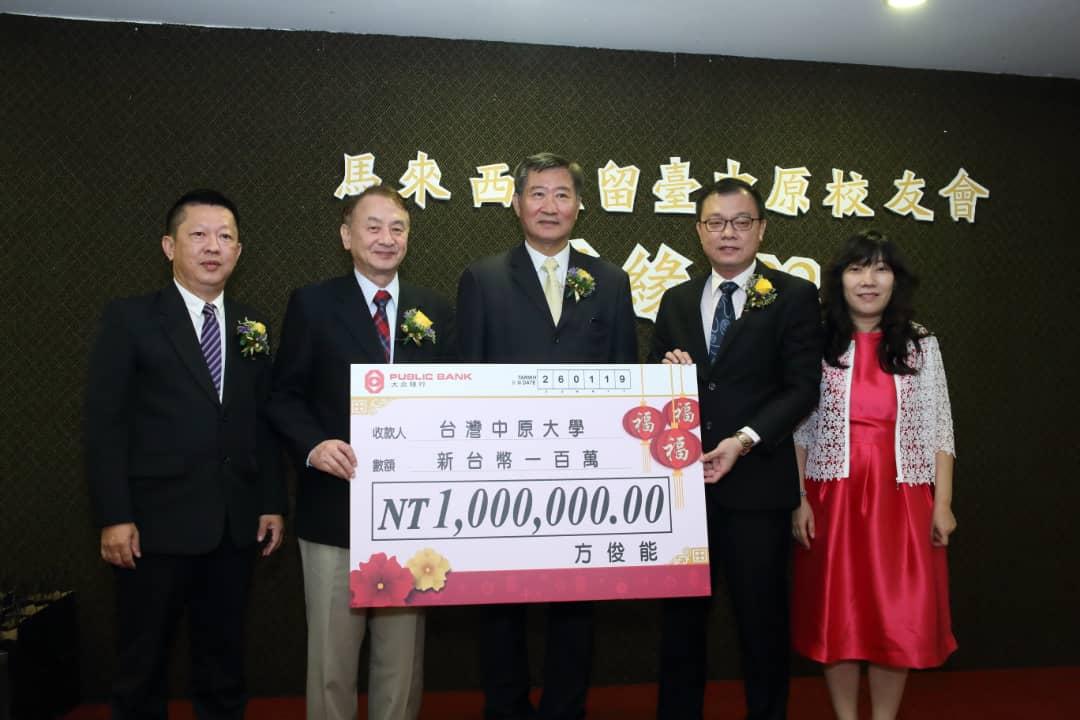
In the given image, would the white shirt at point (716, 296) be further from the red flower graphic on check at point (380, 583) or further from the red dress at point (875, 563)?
the red flower graphic on check at point (380, 583)

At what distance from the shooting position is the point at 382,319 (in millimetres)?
2387

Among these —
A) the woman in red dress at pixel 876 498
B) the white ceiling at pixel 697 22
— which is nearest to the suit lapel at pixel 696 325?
the woman in red dress at pixel 876 498

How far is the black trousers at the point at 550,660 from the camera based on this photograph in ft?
7.87

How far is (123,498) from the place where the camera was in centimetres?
219

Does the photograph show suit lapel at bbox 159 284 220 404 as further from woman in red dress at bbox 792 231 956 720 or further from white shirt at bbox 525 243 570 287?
woman in red dress at bbox 792 231 956 720

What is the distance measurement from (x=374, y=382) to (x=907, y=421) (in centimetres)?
165

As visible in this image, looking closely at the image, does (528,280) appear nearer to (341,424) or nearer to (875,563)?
(341,424)

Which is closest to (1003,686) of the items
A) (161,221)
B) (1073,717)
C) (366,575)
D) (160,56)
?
(1073,717)

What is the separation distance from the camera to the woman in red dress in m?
2.44

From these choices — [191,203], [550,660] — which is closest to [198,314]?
[191,203]

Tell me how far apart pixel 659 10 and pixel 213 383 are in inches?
86.2

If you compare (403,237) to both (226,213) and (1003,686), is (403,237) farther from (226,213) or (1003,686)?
(1003,686)

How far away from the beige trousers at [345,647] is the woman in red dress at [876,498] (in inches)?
49.2

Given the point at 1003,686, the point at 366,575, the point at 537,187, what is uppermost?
the point at 537,187
